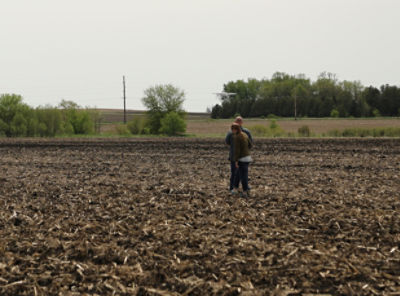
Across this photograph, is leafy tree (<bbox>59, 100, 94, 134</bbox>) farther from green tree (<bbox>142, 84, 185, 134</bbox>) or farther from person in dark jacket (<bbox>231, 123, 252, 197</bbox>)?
person in dark jacket (<bbox>231, 123, 252, 197</bbox>)

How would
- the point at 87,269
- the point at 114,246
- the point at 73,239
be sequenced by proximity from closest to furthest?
the point at 87,269 < the point at 114,246 < the point at 73,239

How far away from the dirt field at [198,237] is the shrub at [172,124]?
39551mm

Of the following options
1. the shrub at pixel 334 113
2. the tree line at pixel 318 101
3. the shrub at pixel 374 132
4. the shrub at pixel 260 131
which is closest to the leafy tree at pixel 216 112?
the tree line at pixel 318 101

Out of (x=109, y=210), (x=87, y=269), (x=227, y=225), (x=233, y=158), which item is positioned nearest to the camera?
(x=87, y=269)

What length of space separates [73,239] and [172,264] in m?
2.19

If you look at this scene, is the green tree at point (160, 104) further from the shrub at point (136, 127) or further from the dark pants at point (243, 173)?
the dark pants at point (243, 173)

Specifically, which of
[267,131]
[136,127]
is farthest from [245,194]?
[136,127]

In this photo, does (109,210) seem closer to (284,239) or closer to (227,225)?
(227,225)

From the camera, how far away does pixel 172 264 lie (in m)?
6.26

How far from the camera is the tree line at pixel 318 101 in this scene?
81188 millimetres

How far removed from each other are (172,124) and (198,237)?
46.8 meters

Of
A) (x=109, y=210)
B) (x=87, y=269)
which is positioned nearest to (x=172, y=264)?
(x=87, y=269)

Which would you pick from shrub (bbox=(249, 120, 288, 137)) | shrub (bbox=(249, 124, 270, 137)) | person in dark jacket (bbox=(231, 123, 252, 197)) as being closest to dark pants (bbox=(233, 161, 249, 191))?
person in dark jacket (bbox=(231, 123, 252, 197))

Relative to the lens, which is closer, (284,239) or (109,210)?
(284,239)
